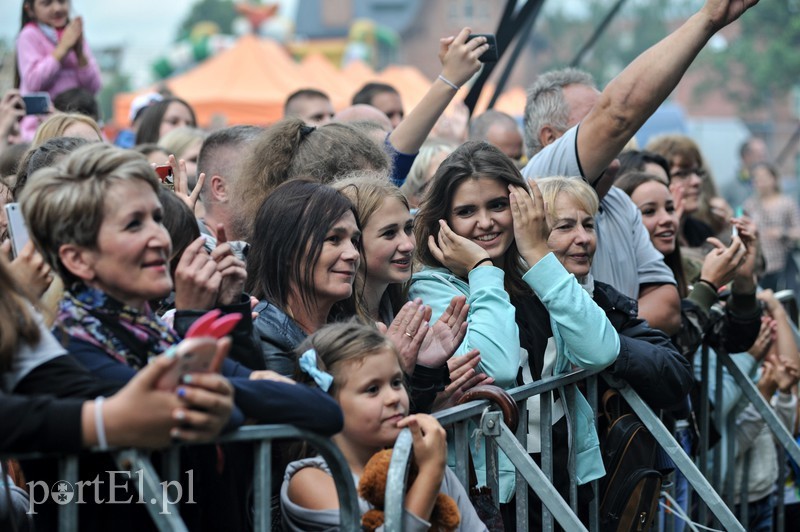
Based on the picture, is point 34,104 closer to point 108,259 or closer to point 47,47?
point 47,47

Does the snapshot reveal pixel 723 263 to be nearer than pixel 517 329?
No

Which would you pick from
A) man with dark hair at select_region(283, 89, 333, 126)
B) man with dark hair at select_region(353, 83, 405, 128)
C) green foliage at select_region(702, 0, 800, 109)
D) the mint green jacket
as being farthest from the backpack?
green foliage at select_region(702, 0, 800, 109)

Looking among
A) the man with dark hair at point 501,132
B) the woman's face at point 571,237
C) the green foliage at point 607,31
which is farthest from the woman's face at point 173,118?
the green foliage at point 607,31

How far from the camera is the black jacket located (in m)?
4.09

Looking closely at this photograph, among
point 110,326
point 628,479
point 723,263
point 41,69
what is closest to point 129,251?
point 110,326

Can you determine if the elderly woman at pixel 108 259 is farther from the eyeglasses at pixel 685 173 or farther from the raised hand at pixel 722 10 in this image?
the eyeglasses at pixel 685 173

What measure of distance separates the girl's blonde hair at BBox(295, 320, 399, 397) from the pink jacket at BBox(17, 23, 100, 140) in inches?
166

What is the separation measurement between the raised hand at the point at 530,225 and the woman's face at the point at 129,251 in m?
1.57

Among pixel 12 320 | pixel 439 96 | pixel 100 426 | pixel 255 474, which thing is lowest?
pixel 255 474

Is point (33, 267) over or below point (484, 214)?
below

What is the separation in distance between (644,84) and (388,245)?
1225mm

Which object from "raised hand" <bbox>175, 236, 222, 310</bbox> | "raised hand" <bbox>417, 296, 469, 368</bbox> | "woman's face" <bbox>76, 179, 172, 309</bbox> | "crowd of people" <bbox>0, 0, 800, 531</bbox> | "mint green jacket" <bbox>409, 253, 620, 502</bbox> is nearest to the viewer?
"crowd of people" <bbox>0, 0, 800, 531</bbox>

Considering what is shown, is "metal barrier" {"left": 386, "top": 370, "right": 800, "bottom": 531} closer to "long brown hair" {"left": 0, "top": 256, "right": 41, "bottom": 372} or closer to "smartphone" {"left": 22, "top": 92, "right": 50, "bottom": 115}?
"long brown hair" {"left": 0, "top": 256, "right": 41, "bottom": 372}

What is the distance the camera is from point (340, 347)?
10.0 feet
